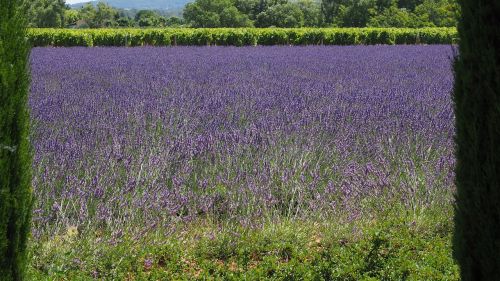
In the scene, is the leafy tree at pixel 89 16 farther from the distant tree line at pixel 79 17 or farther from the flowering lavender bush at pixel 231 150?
the flowering lavender bush at pixel 231 150

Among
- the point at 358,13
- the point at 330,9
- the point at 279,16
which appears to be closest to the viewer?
the point at 358,13

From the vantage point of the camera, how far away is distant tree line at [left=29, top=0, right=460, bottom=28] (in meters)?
33.8

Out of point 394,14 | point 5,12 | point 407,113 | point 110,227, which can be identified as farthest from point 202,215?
point 394,14

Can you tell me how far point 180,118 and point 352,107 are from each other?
2034 millimetres

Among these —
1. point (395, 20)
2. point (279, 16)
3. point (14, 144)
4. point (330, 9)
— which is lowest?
point (14, 144)

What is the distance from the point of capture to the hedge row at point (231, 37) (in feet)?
74.7

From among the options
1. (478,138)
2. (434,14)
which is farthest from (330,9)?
(478,138)

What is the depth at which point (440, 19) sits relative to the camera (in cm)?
3391

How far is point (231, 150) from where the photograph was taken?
5078 millimetres

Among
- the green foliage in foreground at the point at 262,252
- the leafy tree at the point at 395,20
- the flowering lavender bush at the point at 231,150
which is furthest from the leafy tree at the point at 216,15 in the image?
the green foliage in foreground at the point at 262,252

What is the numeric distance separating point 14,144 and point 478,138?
1679 millimetres

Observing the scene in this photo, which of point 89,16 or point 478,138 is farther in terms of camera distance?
point 89,16

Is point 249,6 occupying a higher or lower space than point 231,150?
higher

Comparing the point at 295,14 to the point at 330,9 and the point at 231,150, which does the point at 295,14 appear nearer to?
the point at 330,9
